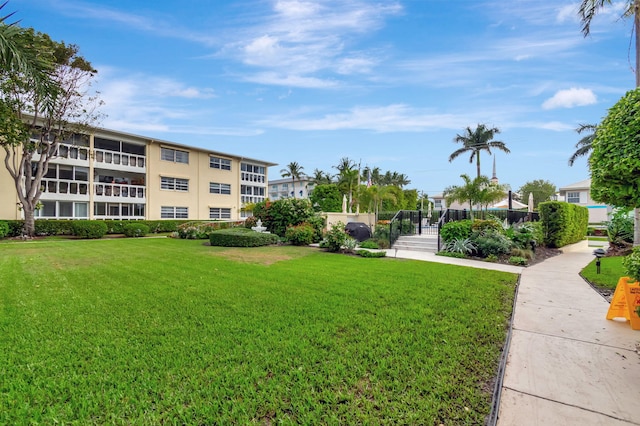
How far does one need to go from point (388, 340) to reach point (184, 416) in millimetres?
2196

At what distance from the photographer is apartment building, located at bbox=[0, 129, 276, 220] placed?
21906mm

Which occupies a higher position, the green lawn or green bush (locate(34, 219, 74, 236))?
green bush (locate(34, 219, 74, 236))

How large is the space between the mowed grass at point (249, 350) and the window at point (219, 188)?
82.3 feet

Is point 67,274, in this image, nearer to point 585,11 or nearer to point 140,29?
point 140,29

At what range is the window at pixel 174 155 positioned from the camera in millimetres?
27516

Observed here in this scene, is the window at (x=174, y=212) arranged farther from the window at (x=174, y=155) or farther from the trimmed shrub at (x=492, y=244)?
the trimmed shrub at (x=492, y=244)

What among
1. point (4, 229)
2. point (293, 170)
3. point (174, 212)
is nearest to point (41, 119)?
point (4, 229)

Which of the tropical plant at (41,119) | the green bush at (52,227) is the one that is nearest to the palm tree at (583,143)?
the tropical plant at (41,119)

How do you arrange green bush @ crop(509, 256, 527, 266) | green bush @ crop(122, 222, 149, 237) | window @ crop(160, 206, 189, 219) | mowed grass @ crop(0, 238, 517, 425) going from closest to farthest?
1. mowed grass @ crop(0, 238, 517, 425)
2. green bush @ crop(509, 256, 527, 266)
3. green bush @ crop(122, 222, 149, 237)
4. window @ crop(160, 206, 189, 219)

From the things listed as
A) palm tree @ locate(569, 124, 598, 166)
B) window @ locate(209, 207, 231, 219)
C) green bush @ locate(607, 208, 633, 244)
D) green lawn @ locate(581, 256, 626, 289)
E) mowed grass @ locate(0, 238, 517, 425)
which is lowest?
green lawn @ locate(581, 256, 626, 289)

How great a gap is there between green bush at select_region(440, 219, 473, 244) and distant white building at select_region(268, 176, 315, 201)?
45.7m

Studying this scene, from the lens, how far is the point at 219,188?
104 feet

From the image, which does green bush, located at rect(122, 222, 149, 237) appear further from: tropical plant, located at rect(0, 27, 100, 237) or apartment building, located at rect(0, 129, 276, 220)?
tropical plant, located at rect(0, 27, 100, 237)

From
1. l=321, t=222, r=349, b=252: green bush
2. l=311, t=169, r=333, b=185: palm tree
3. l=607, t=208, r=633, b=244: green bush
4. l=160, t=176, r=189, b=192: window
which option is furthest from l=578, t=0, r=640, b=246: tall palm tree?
l=311, t=169, r=333, b=185: palm tree
